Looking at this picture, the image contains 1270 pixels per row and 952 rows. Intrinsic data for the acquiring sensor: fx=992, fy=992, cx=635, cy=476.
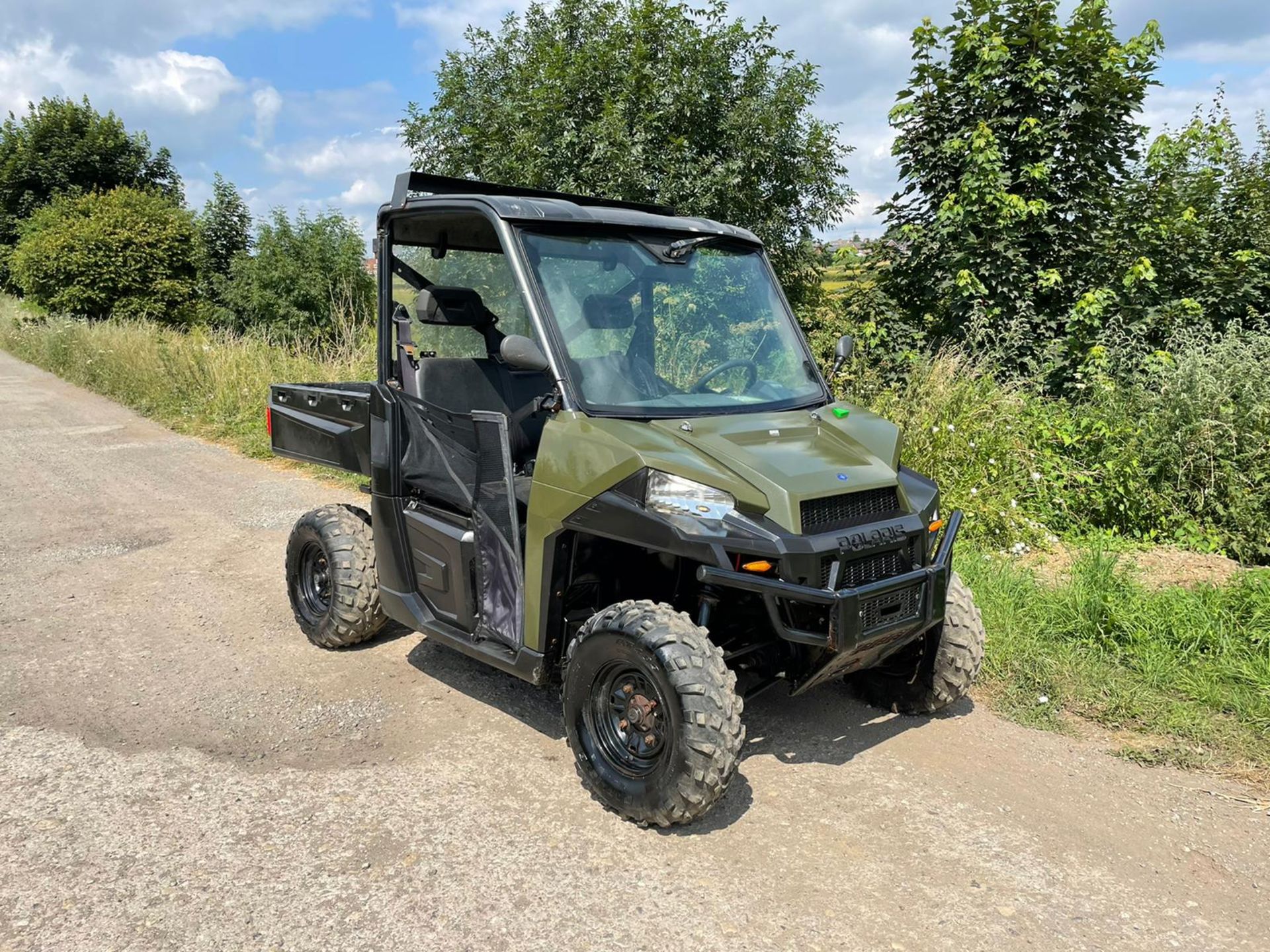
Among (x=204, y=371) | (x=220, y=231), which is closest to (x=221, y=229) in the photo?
(x=220, y=231)

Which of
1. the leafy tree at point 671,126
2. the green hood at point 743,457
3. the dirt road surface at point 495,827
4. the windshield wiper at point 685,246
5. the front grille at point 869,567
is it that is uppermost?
the leafy tree at point 671,126

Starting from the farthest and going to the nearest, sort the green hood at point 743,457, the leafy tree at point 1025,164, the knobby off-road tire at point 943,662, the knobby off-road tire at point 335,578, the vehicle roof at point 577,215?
the leafy tree at point 1025,164 < the knobby off-road tire at point 335,578 < the knobby off-road tire at point 943,662 < the vehicle roof at point 577,215 < the green hood at point 743,457

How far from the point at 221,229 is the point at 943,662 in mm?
23415

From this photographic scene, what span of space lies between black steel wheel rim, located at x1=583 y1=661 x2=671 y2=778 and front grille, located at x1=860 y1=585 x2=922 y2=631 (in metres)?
0.76

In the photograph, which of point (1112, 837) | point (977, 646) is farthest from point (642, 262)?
point (1112, 837)

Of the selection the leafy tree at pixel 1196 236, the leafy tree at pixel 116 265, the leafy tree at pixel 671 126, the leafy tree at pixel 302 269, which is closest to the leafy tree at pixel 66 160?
the leafy tree at pixel 116 265

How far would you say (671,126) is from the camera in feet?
35.6

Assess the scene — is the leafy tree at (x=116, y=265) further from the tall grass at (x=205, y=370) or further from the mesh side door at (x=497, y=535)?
the mesh side door at (x=497, y=535)

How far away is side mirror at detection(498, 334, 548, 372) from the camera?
11.8 feet

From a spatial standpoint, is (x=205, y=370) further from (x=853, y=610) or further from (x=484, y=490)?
(x=853, y=610)

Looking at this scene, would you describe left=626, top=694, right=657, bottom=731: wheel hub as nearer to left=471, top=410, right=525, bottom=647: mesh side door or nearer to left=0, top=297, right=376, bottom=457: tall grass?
left=471, top=410, right=525, bottom=647: mesh side door

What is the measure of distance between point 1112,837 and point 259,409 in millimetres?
11180

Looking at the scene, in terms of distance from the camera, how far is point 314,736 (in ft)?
13.9

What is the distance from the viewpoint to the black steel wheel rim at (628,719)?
346 cm
